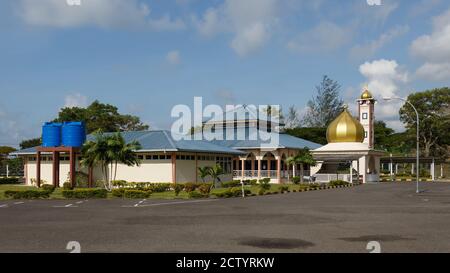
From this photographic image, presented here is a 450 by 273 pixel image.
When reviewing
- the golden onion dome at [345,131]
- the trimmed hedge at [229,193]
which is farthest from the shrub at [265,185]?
the golden onion dome at [345,131]

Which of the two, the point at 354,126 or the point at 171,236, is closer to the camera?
the point at 171,236

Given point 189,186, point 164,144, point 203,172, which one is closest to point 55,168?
point 164,144

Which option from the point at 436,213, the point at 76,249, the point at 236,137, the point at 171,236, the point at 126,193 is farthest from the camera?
the point at 236,137

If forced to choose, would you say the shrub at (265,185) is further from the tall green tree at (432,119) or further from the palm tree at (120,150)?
the tall green tree at (432,119)

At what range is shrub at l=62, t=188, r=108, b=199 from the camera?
96.3 feet

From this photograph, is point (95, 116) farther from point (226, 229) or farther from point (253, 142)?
point (226, 229)

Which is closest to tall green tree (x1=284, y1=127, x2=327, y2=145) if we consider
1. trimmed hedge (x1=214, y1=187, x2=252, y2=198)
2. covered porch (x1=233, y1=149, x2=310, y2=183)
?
covered porch (x1=233, y1=149, x2=310, y2=183)

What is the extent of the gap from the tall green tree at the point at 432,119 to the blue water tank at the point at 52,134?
61.8 m

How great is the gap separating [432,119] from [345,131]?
29.5 meters

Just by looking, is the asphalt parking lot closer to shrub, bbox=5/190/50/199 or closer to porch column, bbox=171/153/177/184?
shrub, bbox=5/190/50/199
